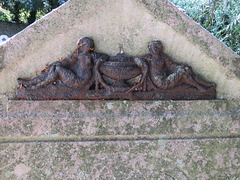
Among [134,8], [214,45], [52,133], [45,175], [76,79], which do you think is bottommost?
[45,175]

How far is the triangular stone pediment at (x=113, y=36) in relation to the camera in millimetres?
1743

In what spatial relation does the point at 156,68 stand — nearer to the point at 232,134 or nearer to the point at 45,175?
the point at 232,134

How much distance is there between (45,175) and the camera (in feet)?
6.23

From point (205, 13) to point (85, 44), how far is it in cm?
354

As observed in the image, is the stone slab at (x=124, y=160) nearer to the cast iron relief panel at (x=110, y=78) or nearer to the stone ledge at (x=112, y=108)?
the stone ledge at (x=112, y=108)

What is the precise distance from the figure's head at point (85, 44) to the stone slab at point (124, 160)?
2.50 ft

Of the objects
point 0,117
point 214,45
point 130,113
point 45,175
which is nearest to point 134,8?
point 214,45

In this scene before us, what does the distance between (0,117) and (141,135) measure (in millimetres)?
1150

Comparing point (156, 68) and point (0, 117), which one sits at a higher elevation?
point (156, 68)

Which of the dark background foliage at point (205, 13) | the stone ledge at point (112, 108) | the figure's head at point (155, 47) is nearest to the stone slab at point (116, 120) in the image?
the stone ledge at point (112, 108)

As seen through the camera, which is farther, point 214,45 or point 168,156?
point 168,156

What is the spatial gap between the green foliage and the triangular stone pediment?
220 centimetres

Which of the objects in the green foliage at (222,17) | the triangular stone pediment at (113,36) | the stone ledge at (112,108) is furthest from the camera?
the green foliage at (222,17)

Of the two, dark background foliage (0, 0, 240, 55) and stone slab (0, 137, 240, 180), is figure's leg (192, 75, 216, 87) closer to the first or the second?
stone slab (0, 137, 240, 180)
